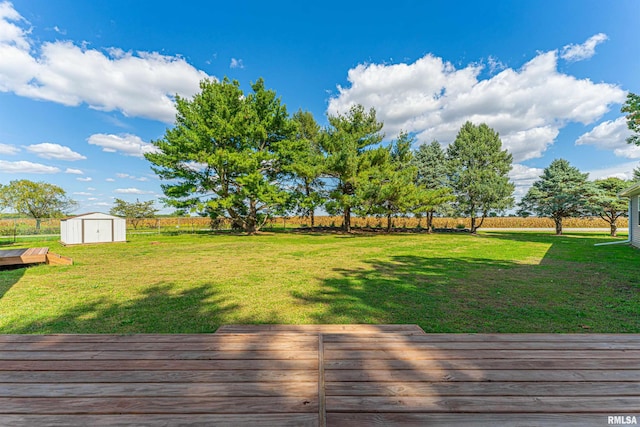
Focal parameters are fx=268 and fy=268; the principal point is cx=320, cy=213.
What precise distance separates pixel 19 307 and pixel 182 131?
721 inches

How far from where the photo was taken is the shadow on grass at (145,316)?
133 inches

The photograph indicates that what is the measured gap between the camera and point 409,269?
24.1ft

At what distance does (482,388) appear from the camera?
137 centimetres

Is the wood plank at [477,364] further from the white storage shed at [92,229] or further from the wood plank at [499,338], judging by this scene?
the white storage shed at [92,229]

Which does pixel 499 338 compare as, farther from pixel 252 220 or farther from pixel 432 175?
pixel 432 175

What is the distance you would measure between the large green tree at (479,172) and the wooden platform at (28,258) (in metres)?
24.2

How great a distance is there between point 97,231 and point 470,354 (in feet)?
61.1

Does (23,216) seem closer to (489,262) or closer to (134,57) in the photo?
A: (134,57)

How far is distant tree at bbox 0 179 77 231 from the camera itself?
837 inches

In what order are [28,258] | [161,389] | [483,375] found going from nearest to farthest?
[161,389] < [483,375] < [28,258]

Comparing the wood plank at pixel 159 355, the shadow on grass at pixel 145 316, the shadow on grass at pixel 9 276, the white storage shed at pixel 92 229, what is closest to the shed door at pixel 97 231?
the white storage shed at pixel 92 229

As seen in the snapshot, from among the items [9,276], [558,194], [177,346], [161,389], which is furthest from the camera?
[558,194]

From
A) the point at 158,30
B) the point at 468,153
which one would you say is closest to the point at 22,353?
the point at 158,30

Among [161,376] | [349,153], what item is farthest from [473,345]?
[349,153]
